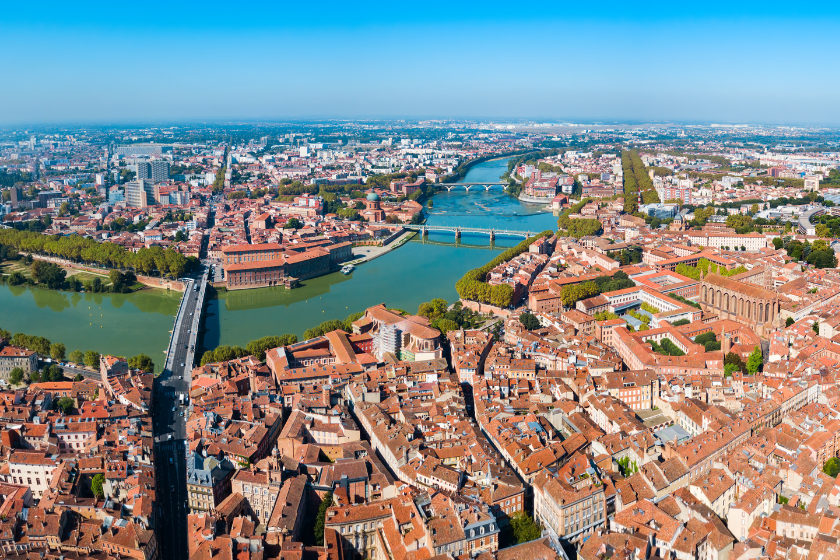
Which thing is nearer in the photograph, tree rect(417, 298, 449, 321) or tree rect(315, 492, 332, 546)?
tree rect(315, 492, 332, 546)

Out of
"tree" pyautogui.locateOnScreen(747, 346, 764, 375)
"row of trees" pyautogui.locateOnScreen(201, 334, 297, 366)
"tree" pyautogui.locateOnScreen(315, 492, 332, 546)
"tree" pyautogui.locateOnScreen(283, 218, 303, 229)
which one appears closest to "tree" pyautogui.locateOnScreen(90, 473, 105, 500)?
"tree" pyautogui.locateOnScreen(315, 492, 332, 546)

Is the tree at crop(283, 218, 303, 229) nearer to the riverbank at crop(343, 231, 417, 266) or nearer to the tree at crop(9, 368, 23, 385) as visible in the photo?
the riverbank at crop(343, 231, 417, 266)

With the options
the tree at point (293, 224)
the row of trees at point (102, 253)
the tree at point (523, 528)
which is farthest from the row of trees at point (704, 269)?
the tree at point (293, 224)

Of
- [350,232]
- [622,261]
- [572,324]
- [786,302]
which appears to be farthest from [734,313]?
[350,232]

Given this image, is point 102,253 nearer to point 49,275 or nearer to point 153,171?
point 49,275

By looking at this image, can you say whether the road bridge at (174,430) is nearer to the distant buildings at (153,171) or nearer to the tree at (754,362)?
the tree at (754,362)

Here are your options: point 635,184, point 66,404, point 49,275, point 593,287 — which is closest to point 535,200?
point 635,184
